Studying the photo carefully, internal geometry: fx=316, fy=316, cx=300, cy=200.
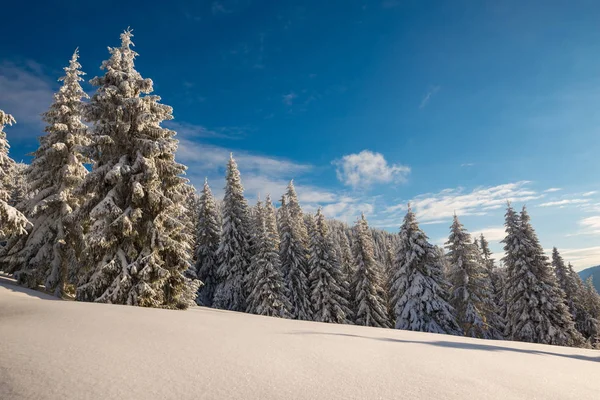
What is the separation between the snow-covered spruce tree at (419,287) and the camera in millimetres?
27031

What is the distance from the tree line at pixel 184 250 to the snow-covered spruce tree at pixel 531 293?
97 mm

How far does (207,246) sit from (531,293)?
109 ft

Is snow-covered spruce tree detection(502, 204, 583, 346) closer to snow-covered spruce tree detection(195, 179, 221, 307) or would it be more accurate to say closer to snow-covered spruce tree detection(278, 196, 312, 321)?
snow-covered spruce tree detection(278, 196, 312, 321)

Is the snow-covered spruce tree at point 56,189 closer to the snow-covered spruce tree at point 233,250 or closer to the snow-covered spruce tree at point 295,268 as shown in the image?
the snow-covered spruce tree at point 233,250

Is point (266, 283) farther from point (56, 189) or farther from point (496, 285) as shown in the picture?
point (496, 285)

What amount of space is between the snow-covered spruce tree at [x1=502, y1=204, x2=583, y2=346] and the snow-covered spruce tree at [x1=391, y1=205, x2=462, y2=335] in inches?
221

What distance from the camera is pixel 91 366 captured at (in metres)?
4.40

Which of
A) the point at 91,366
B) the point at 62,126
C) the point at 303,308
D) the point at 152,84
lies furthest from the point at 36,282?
the point at 303,308

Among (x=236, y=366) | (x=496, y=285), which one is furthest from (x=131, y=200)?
(x=496, y=285)

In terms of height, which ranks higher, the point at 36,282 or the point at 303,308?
the point at 36,282

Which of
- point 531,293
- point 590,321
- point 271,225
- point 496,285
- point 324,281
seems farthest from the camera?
point 496,285

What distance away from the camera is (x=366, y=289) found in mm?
33906

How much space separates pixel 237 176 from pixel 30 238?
21.1 metres

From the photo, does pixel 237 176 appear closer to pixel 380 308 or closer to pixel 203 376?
pixel 380 308
